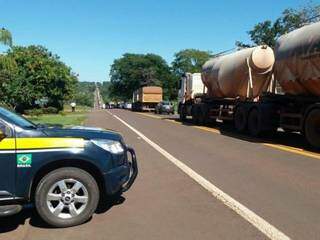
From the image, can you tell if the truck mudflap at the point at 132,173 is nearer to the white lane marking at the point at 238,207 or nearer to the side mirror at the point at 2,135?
the white lane marking at the point at 238,207

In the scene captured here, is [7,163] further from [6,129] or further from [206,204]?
[206,204]

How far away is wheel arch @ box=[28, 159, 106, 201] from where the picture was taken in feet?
21.8

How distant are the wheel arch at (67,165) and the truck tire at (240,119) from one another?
15.2m

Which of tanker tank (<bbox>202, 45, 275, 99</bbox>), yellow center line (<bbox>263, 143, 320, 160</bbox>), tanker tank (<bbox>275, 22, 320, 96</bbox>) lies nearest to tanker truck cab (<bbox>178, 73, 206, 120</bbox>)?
tanker tank (<bbox>202, 45, 275, 99</bbox>)

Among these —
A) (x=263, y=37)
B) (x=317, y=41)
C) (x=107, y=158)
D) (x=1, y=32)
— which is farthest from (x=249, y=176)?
(x=263, y=37)

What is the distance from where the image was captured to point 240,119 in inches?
878

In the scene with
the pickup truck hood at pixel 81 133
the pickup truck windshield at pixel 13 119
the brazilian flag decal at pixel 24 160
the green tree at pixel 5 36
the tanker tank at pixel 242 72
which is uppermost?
the green tree at pixel 5 36

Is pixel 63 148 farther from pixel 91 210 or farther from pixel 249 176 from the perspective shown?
pixel 249 176

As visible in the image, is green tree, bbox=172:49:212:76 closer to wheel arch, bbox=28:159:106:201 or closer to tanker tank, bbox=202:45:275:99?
tanker tank, bbox=202:45:275:99

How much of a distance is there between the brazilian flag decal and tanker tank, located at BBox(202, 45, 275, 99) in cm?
1595

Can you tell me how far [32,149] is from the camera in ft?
21.3

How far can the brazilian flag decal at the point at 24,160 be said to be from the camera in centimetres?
643

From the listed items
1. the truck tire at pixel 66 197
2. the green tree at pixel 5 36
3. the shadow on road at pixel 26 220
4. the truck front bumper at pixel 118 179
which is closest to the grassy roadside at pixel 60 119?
the green tree at pixel 5 36

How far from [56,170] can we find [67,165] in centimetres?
16
